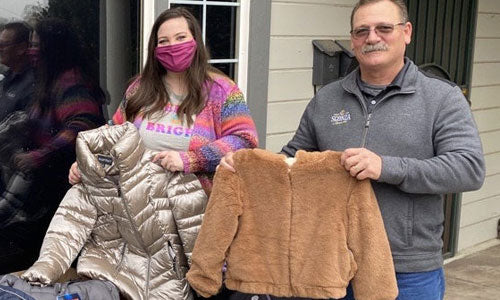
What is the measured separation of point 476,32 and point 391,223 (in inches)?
163

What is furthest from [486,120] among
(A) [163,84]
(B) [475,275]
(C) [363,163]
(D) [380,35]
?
(C) [363,163]

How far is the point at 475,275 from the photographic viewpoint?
20.2 ft

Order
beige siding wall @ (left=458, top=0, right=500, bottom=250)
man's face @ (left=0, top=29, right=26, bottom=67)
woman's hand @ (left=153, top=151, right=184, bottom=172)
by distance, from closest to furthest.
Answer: woman's hand @ (left=153, top=151, right=184, bottom=172), man's face @ (left=0, top=29, right=26, bottom=67), beige siding wall @ (left=458, top=0, right=500, bottom=250)

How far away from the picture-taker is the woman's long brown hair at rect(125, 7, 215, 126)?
10.5 ft

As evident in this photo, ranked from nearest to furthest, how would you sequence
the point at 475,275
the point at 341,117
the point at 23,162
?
the point at 341,117, the point at 23,162, the point at 475,275

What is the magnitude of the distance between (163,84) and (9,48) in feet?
2.67

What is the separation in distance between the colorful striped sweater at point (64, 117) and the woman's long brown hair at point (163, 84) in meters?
0.64

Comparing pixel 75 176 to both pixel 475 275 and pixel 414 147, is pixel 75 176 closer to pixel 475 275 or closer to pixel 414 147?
pixel 414 147

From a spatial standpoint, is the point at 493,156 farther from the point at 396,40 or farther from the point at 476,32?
the point at 396,40

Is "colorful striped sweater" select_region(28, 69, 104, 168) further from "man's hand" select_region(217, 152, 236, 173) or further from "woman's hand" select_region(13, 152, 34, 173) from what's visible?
"man's hand" select_region(217, 152, 236, 173)

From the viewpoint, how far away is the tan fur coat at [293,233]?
2578 millimetres

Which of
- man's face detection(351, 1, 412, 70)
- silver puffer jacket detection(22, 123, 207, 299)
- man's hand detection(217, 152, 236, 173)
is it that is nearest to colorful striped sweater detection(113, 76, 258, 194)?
silver puffer jacket detection(22, 123, 207, 299)

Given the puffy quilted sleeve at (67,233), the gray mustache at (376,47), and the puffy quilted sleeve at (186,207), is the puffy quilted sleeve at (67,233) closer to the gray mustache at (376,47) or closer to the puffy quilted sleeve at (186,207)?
the puffy quilted sleeve at (186,207)

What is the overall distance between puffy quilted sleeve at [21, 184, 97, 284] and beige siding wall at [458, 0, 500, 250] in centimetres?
421
